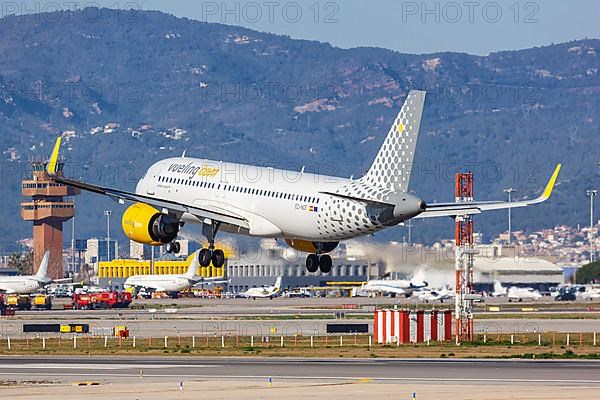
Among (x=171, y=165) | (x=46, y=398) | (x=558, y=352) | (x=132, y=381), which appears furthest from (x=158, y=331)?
(x=46, y=398)

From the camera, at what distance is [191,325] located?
459ft

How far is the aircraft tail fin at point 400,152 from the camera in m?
88.1

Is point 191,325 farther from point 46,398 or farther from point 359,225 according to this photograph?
point 46,398

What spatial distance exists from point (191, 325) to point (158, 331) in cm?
1071

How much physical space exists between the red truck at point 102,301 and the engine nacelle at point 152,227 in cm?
10027

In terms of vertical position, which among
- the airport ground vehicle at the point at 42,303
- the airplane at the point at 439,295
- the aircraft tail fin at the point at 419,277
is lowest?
the airport ground vehicle at the point at 42,303

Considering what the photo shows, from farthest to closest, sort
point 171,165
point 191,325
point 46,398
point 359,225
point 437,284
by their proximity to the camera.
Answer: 1. point 437,284
2. point 191,325
3. point 171,165
4. point 359,225
5. point 46,398

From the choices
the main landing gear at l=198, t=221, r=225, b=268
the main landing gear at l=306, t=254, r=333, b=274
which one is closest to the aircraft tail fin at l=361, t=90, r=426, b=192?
the main landing gear at l=306, t=254, r=333, b=274

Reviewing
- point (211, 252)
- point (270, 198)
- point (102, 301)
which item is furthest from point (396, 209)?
point (102, 301)

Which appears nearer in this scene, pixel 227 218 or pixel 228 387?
pixel 228 387

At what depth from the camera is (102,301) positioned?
19738 cm

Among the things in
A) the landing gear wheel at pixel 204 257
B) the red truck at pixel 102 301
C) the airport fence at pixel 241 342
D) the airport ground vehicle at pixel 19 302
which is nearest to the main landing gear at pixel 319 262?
the landing gear wheel at pixel 204 257

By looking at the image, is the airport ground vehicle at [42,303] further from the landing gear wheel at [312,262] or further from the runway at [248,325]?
the landing gear wheel at [312,262]

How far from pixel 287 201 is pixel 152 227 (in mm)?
10236
